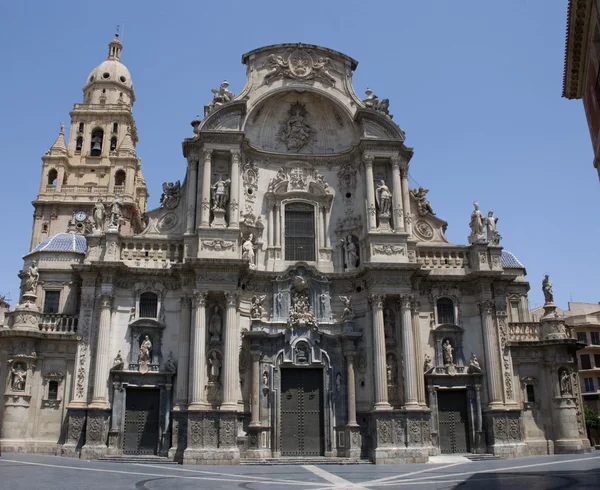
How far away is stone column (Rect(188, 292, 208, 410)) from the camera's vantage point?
2559 centimetres

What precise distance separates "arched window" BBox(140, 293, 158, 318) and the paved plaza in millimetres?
6723

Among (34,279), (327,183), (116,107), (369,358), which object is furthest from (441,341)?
(116,107)

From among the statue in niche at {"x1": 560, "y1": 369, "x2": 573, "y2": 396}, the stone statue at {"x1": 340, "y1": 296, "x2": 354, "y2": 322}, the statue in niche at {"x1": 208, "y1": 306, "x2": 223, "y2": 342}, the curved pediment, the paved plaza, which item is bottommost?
the paved plaza

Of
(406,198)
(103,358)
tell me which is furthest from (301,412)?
(406,198)

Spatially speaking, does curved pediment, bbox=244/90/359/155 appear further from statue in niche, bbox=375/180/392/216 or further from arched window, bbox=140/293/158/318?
arched window, bbox=140/293/158/318

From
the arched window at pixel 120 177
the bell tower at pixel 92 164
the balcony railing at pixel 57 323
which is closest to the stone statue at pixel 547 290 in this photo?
the balcony railing at pixel 57 323

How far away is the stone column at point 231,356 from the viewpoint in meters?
25.8

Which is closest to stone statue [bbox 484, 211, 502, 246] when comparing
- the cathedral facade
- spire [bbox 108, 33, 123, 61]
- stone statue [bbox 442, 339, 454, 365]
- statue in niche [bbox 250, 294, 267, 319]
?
the cathedral facade

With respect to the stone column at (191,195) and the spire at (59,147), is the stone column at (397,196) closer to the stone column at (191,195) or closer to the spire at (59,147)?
the stone column at (191,195)

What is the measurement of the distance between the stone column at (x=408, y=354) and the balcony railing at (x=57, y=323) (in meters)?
15.2

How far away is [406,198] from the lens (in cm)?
3042

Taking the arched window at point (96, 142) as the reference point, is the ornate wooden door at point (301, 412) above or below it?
below

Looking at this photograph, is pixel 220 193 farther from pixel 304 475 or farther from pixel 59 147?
pixel 59 147

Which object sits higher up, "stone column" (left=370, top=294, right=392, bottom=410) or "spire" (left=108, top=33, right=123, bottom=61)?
"spire" (left=108, top=33, right=123, bottom=61)
